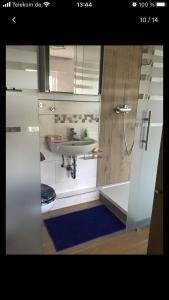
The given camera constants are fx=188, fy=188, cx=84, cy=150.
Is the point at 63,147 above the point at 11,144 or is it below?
below

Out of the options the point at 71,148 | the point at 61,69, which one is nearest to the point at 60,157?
the point at 71,148

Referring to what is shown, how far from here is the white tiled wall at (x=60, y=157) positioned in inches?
80.5

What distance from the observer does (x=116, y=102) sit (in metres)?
2.46

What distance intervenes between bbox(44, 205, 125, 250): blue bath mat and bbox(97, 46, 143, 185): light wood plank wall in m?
0.53

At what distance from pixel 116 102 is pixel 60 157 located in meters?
1.03

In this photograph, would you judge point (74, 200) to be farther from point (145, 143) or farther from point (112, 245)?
point (145, 143)

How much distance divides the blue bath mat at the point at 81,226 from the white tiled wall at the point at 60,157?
1.22 ft
